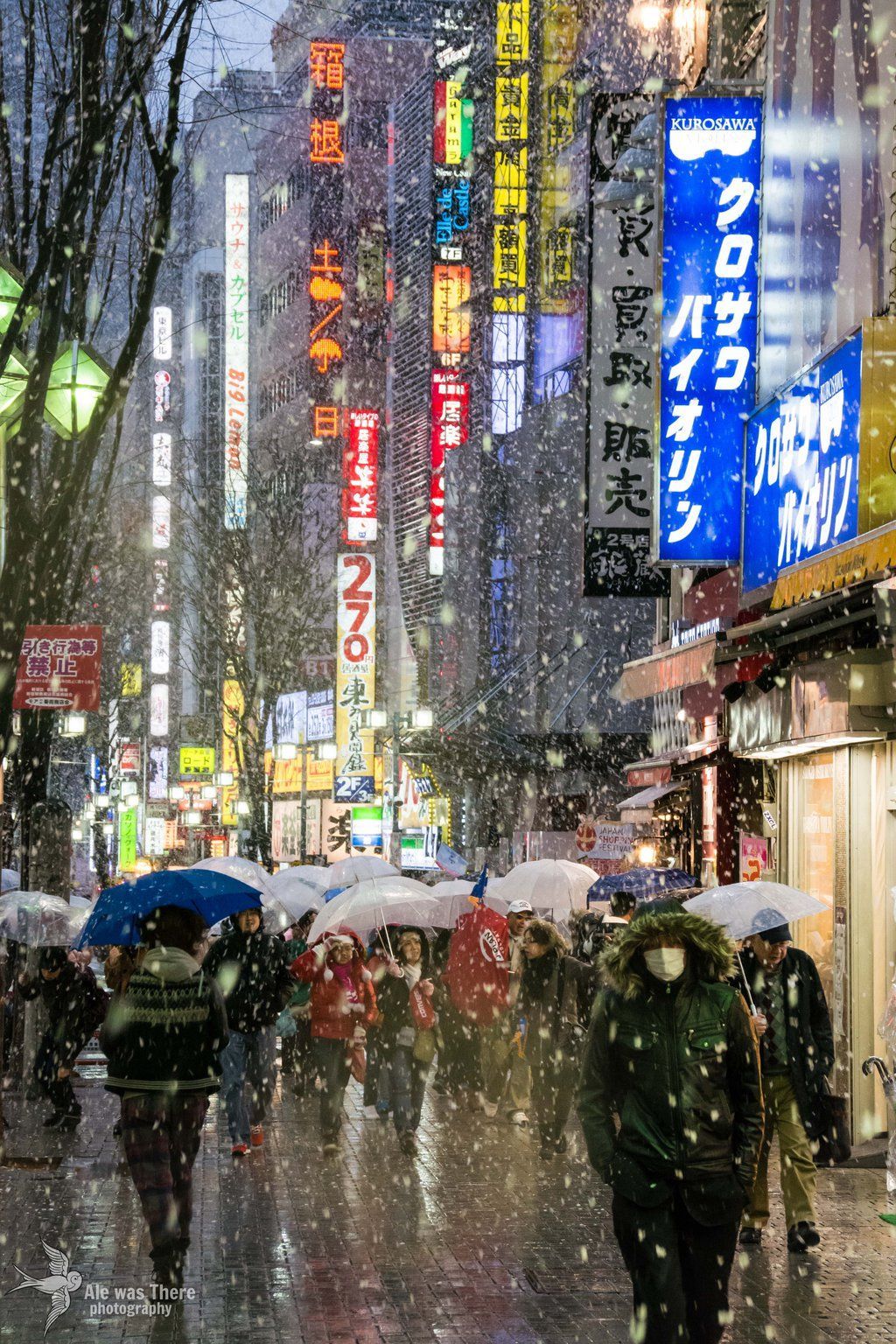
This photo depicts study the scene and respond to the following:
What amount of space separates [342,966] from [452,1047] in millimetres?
2991

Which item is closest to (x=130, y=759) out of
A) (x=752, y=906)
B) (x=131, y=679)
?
(x=131, y=679)

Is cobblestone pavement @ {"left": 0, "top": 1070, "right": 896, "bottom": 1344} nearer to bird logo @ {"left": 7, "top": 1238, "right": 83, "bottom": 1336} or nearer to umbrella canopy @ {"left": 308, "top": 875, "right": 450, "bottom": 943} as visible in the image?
bird logo @ {"left": 7, "top": 1238, "right": 83, "bottom": 1336}

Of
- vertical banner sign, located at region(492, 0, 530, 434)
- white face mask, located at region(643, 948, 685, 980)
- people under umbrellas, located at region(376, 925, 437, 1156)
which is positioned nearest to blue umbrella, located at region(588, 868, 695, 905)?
people under umbrellas, located at region(376, 925, 437, 1156)

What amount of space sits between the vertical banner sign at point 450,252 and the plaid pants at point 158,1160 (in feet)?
128

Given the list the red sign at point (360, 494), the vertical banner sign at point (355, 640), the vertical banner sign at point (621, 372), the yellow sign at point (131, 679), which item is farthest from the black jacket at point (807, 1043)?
the yellow sign at point (131, 679)

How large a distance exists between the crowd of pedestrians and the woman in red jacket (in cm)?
→ 2

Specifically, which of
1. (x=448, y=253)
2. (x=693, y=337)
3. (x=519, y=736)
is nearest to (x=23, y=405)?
(x=693, y=337)

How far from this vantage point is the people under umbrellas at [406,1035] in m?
13.0

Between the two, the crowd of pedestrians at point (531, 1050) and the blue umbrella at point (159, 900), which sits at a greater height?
the blue umbrella at point (159, 900)

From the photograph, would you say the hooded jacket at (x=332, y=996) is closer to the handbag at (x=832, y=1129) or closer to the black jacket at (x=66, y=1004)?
the black jacket at (x=66, y=1004)

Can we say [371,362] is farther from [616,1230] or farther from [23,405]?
[616,1230]

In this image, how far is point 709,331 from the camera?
15.8 meters

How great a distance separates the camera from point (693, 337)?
15.8 meters

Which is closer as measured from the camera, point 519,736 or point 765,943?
point 765,943
